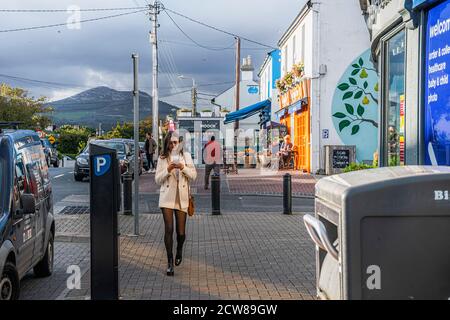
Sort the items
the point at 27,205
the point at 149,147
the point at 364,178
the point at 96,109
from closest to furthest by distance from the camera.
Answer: the point at 364,178 → the point at 27,205 → the point at 149,147 → the point at 96,109

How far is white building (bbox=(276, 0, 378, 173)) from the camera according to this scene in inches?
1052

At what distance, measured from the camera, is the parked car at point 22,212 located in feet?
20.2

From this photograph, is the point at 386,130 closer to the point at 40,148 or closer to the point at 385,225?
the point at 40,148

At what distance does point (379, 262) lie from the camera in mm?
3523

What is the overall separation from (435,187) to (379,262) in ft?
1.65

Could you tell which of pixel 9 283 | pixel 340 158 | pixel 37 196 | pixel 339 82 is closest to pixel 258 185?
pixel 340 158

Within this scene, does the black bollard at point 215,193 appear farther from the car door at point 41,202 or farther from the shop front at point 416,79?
the car door at point 41,202

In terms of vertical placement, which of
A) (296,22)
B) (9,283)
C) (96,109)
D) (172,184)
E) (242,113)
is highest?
(96,109)

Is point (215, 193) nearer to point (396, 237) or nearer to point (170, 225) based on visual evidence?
point (170, 225)

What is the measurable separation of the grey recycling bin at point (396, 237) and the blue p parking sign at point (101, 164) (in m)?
2.96

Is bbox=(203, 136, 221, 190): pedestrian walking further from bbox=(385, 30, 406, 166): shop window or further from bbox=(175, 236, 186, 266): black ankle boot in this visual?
bbox=(175, 236, 186, 266): black ankle boot

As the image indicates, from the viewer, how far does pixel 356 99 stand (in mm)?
27109

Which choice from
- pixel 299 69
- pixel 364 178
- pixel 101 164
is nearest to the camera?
pixel 364 178

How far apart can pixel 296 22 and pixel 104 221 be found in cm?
2539
